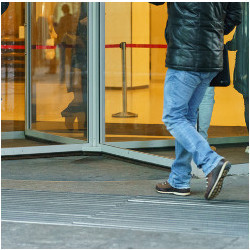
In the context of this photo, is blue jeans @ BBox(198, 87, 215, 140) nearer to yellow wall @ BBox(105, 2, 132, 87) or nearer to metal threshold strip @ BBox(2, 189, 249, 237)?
yellow wall @ BBox(105, 2, 132, 87)

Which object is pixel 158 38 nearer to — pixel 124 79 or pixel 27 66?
pixel 124 79

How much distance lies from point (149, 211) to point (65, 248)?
1.07 metres

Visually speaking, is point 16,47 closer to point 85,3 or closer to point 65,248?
point 85,3

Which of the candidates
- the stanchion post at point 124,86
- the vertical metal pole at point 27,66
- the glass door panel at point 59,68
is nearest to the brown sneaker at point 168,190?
the stanchion post at point 124,86

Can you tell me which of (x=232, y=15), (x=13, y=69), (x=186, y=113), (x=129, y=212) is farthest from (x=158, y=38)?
(x=129, y=212)

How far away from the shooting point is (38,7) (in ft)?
26.1

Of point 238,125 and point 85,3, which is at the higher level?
point 85,3

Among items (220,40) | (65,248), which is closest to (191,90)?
(220,40)

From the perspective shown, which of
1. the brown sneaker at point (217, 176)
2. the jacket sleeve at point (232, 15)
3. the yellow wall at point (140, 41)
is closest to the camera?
the brown sneaker at point (217, 176)

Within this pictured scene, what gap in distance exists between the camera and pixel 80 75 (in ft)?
24.5

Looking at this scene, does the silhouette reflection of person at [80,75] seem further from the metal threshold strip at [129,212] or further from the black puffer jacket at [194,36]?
the black puffer jacket at [194,36]

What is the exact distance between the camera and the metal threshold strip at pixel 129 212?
14.1 feet

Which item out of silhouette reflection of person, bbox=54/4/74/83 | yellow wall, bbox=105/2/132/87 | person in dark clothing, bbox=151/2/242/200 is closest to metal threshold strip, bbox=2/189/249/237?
person in dark clothing, bbox=151/2/242/200

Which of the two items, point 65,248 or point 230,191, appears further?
point 230,191
